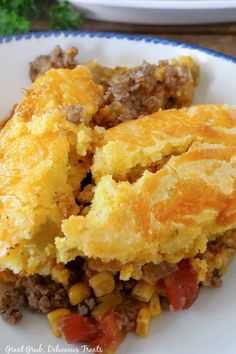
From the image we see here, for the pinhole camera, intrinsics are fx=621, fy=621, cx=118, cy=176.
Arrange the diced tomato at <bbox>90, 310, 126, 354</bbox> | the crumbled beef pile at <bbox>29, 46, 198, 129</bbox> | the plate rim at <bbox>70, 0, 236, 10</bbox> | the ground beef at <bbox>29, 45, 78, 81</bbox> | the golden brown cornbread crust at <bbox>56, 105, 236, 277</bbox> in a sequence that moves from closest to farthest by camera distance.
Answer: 1. the golden brown cornbread crust at <bbox>56, 105, 236, 277</bbox>
2. the diced tomato at <bbox>90, 310, 126, 354</bbox>
3. the crumbled beef pile at <bbox>29, 46, 198, 129</bbox>
4. the ground beef at <bbox>29, 45, 78, 81</bbox>
5. the plate rim at <bbox>70, 0, 236, 10</bbox>

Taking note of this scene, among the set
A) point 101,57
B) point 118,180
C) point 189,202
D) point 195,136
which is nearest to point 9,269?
point 118,180

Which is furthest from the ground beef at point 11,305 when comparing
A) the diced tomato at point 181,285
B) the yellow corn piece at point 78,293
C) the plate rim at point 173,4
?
the plate rim at point 173,4

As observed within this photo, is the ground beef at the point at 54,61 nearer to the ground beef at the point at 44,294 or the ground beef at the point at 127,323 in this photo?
the ground beef at the point at 44,294

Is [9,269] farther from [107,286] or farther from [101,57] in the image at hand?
[101,57]

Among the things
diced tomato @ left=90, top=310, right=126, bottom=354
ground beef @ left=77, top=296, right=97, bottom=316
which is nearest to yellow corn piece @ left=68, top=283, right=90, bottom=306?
ground beef @ left=77, top=296, right=97, bottom=316

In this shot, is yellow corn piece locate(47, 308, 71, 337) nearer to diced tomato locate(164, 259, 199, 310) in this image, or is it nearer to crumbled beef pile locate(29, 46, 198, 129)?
diced tomato locate(164, 259, 199, 310)

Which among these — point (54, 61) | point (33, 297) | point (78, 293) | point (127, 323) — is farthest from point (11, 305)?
point (54, 61)
